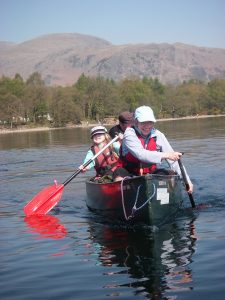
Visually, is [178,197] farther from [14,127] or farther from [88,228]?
[14,127]

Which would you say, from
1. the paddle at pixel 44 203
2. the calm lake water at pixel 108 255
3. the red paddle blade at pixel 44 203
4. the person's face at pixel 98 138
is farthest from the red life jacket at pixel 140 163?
the red paddle blade at pixel 44 203

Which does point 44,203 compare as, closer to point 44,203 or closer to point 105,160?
point 44,203

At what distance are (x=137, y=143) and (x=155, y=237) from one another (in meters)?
1.60

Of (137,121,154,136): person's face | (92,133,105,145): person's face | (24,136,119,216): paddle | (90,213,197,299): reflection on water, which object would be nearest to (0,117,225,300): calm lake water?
(90,213,197,299): reflection on water

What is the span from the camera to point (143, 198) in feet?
27.4

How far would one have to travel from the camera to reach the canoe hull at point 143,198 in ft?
27.3

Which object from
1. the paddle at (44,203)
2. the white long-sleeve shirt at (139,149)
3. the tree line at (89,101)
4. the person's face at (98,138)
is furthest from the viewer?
the tree line at (89,101)

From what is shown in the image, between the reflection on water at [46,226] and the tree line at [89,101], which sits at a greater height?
the tree line at [89,101]

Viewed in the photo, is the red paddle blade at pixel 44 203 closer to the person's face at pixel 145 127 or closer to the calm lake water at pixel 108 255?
the calm lake water at pixel 108 255

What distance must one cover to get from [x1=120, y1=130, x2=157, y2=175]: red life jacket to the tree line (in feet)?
282

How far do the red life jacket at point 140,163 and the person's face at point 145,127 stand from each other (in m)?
0.14

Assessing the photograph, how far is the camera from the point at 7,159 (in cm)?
2738

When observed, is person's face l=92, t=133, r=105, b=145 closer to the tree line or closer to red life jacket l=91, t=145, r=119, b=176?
red life jacket l=91, t=145, r=119, b=176

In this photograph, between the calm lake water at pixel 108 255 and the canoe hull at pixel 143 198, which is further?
Result: the canoe hull at pixel 143 198
